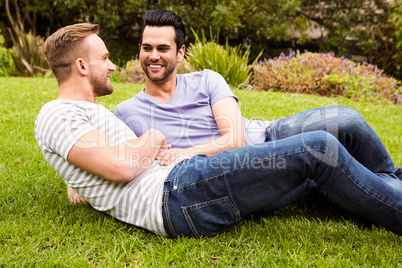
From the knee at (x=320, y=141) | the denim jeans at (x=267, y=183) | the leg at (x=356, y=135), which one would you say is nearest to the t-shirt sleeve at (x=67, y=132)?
the denim jeans at (x=267, y=183)

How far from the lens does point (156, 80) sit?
2873 mm

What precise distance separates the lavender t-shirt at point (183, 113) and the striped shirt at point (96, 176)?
1.69ft

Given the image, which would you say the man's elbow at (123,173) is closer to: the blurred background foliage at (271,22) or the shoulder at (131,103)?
the shoulder at (131,103)

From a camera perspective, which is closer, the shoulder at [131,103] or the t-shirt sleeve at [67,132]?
the t-shirt sleeve at [67,132]

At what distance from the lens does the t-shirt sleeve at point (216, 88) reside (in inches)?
112

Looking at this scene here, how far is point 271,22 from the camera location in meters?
12.6

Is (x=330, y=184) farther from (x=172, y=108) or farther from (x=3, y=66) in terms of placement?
(x=3, y=66)

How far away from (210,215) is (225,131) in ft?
2.67

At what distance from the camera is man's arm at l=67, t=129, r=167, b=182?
1.97 metres

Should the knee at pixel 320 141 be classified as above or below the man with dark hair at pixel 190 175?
above

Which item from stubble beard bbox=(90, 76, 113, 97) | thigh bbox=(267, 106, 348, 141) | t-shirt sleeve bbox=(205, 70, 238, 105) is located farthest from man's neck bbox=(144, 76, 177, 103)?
thigh bbox=(267, 106, 348, 141)

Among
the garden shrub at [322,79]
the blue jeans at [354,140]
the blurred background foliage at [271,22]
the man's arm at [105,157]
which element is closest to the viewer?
the man's arm at [105,157]

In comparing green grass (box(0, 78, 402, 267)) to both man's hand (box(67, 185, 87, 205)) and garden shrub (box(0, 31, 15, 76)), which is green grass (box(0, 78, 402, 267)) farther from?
garden shrub (box(0, 31, 15, 76))

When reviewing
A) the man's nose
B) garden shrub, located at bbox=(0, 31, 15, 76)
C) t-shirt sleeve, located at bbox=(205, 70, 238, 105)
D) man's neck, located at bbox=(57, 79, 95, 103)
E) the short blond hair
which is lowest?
garden shrub, located at bbox=(0, 31, 15, 76)
